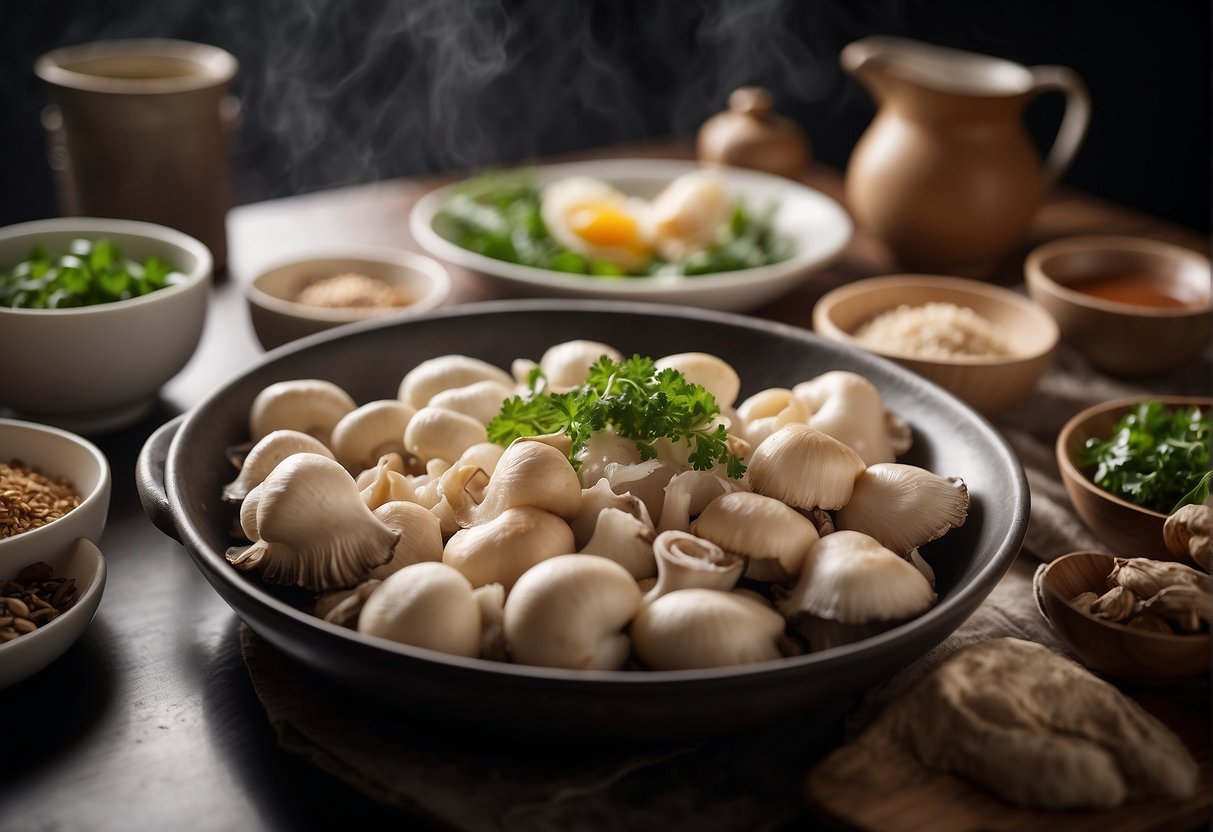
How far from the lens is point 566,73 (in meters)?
3.79

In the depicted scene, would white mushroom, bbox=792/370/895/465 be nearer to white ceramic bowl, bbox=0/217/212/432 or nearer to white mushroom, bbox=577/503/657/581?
white mushroom, bbox=577/503/657/581

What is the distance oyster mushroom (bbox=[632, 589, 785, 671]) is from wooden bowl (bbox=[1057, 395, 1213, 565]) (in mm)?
443

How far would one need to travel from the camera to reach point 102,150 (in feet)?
5.53

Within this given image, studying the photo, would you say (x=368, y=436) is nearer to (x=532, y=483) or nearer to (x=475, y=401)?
(x=475, y=401)

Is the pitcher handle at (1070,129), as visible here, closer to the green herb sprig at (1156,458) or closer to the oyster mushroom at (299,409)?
the green herb sprig at (1156,458)

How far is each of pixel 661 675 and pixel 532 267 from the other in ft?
3.76

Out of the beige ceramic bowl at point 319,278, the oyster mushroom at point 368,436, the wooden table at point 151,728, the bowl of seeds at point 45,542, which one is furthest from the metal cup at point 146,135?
the oyster mushroom at point 368,436

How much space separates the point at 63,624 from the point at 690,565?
51 cm

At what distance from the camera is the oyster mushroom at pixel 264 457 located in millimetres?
1019

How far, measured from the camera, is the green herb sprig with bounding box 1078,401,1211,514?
1.11m

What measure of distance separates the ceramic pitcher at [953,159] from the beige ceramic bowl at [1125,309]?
0.17 meters

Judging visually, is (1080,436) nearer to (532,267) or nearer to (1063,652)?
(1063,652)

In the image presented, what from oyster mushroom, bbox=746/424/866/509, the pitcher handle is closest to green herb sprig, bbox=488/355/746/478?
oyster mushroom, bbox=746/424/866/509

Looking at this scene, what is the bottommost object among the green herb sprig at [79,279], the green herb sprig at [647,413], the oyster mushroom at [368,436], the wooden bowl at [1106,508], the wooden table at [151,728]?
the wooden table at [151,728]
